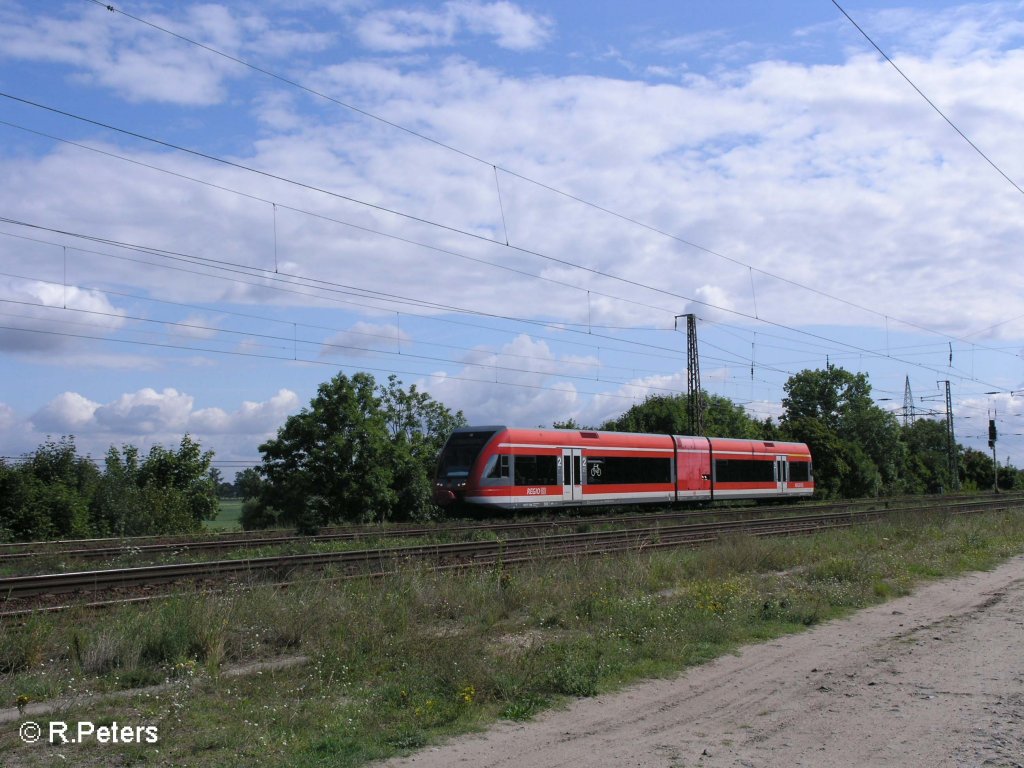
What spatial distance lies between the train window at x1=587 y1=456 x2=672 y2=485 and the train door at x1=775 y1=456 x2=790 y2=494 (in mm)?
10710

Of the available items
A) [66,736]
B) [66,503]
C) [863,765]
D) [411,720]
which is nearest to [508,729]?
[411,720]

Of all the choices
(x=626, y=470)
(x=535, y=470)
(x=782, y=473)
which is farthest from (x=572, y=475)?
(x=782, y=473)

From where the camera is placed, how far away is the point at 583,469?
30844mm

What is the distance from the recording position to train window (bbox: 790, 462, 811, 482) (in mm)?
45344

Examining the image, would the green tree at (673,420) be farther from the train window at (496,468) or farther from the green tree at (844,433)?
the train window at (496,468)

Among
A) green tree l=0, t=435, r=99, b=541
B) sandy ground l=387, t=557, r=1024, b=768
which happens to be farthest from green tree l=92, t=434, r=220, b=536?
sandy ground l=387, t=557, r=1024, b=768

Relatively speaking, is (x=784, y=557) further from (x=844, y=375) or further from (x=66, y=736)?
(x=844, y=375)

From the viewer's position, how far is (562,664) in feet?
28.0

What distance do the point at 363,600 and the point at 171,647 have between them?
8.34 feet

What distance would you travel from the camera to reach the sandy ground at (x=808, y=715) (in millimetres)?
6270

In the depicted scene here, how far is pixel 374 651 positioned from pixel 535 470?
66.2ft

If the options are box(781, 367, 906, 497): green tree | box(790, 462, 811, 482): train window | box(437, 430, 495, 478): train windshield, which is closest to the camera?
box(437, 430, 495, 478): train windshield

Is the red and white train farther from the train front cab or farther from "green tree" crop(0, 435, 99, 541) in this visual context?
"green tree" crop(0, 435, 99, 541)

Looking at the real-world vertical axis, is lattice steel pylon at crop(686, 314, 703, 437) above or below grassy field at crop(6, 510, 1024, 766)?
above
